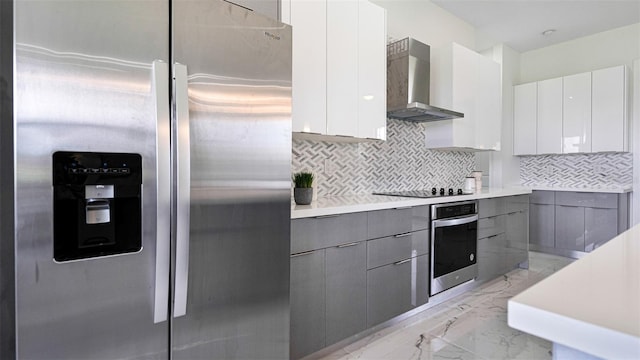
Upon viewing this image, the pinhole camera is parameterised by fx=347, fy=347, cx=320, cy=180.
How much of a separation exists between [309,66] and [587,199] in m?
3.91

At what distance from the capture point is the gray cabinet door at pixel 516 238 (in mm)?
3531

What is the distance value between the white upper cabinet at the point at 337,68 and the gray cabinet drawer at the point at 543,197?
3098 millimetres

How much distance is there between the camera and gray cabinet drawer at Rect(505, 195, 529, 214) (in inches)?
138

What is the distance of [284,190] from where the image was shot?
1.52 meters

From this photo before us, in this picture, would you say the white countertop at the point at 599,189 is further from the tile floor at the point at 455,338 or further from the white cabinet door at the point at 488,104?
the tile floor at the point at 455,338

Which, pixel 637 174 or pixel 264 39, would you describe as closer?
pixel 264 39

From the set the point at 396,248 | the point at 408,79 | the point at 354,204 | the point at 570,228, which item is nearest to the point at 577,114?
the point at 570,228

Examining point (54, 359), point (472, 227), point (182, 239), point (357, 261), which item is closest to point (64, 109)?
point (182, 239)

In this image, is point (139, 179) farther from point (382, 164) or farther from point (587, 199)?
point (587, 199)

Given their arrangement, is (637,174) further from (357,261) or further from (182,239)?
(182,239)

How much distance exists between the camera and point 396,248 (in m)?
2.34

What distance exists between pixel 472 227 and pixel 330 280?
1.64 m

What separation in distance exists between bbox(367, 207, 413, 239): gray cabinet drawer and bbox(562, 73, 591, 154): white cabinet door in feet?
10.5

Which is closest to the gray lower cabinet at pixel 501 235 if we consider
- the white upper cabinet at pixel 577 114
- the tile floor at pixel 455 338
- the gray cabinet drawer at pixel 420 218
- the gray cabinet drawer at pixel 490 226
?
the gray cabinet drawer at pixel 490 226
